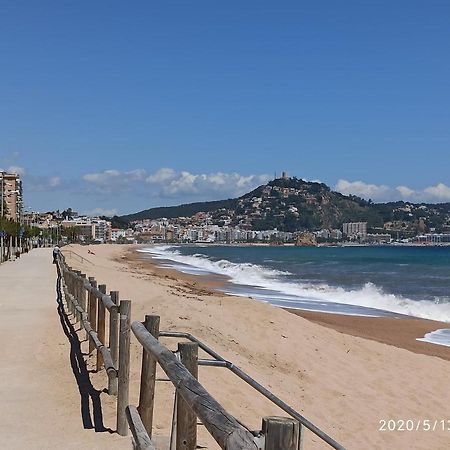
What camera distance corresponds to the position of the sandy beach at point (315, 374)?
7.38m

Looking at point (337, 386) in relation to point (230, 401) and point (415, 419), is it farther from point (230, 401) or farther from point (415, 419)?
point (230, 401)

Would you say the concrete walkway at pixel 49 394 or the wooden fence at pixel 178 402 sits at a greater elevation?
the wooden fence at pixel 178 402

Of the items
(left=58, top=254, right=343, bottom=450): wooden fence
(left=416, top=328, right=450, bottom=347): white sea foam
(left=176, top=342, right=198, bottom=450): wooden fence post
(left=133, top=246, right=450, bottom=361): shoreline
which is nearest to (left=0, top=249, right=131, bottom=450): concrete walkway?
(left=58, top=254, right=343, bottom=450): wooden fence

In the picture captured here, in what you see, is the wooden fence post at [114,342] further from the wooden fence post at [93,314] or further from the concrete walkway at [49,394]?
the wooden fence post at [93,314]

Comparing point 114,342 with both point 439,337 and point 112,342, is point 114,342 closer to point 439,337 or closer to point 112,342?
point 112,342

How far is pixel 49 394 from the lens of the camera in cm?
654

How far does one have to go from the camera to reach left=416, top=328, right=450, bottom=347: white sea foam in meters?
16.0

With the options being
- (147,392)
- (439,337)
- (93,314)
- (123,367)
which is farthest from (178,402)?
(439,337)

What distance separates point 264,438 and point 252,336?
391 inches

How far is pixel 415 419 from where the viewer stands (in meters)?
8.55

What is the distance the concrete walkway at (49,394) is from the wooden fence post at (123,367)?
12cm

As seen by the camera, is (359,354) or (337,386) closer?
(337,386)

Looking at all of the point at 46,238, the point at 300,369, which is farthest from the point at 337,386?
the point at 46,238

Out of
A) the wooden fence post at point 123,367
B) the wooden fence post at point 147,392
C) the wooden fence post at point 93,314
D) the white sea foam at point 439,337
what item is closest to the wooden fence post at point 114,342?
the wooden fence post at point 123,367
